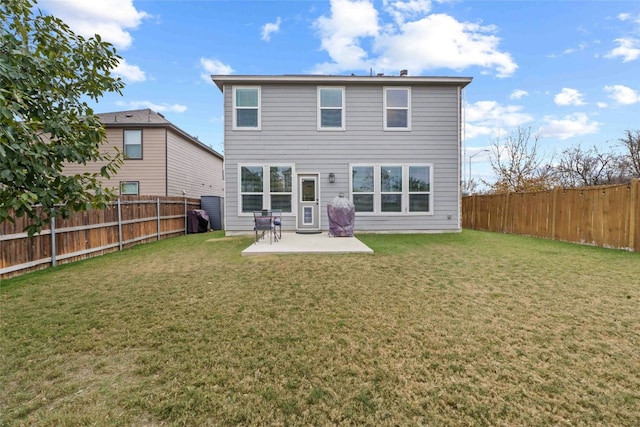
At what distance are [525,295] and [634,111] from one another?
64.1 feet

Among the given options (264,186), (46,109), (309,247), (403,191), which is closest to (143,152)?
(264,186)

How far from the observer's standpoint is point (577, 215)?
8.83m

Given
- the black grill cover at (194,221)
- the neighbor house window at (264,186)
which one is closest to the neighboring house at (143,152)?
the black grill cover at (194,221)

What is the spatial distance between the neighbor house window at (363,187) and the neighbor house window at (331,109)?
160 centimetres

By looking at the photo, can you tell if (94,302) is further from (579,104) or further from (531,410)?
(579,104)

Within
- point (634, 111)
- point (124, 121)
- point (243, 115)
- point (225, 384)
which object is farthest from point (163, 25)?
point (634, 111)

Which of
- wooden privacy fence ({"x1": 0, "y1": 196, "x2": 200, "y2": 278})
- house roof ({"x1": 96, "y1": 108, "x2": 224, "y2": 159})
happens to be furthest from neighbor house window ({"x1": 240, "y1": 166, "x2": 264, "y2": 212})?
house roof ({"x1": 96, "y1": 108, "x2": 224, "y2": 159})

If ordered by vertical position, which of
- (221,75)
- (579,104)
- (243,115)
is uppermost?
(579,104)

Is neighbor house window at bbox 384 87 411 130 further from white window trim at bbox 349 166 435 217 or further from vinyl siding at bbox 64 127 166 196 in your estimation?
vinyl siding at bbox 64 127 166 196

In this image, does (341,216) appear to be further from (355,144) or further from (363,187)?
(355,144)

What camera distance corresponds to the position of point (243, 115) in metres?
10.6

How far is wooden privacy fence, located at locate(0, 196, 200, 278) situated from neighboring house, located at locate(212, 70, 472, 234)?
252cm

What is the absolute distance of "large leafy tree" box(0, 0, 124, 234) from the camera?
1.73m

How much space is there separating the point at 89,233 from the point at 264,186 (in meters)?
5.00
